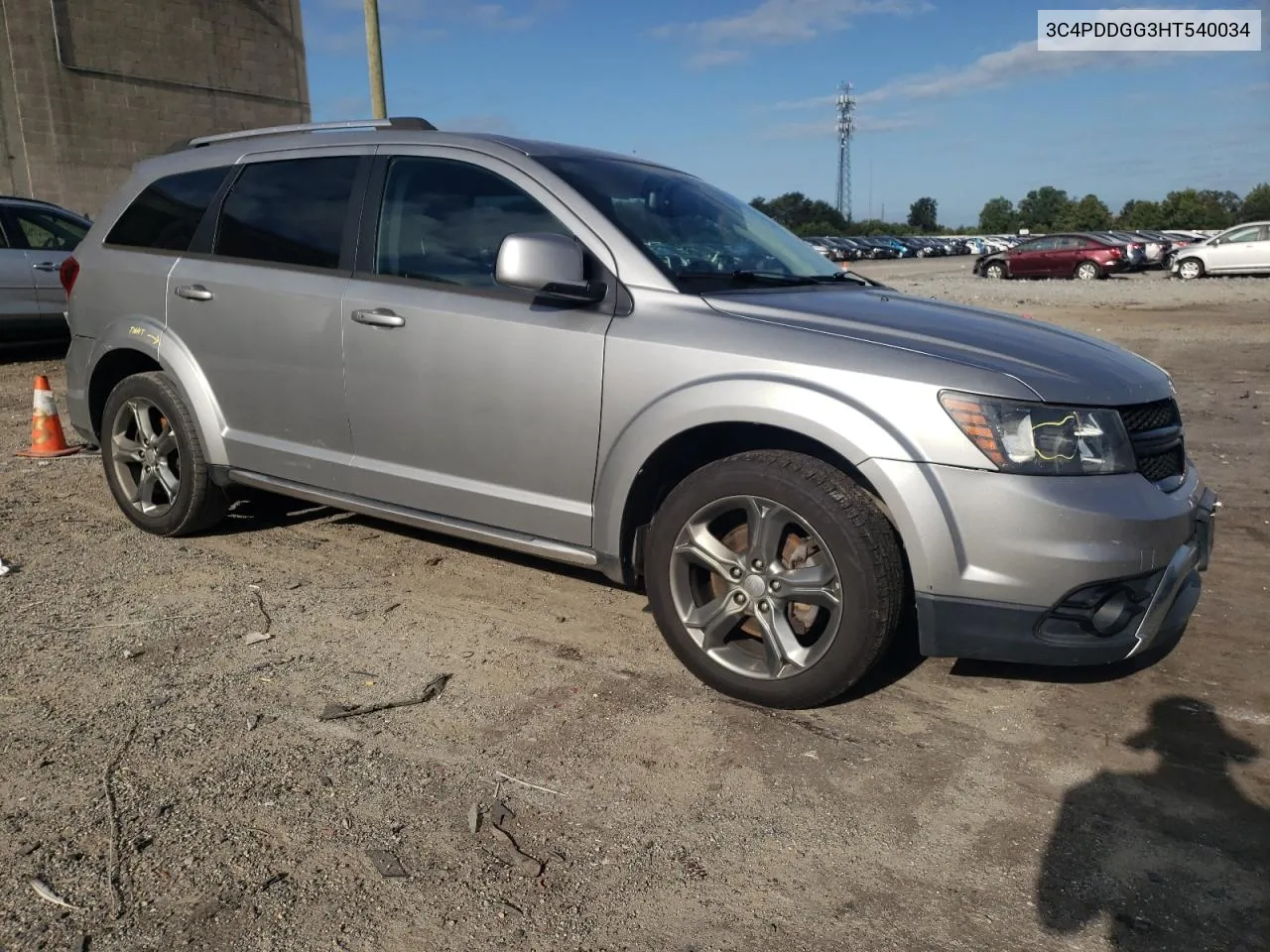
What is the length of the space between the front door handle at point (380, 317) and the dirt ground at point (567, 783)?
1.15m

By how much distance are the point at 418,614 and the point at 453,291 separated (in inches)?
50.8

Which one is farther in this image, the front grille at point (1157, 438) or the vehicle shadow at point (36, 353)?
the vehicle shadow at point (36, 353)

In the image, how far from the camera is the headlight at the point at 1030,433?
2.99 m

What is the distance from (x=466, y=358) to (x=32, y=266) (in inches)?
347

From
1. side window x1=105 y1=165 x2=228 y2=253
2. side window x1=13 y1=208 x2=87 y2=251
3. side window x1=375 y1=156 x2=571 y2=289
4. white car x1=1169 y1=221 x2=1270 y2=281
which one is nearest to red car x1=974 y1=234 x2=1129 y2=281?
white car x1=1169 y1=221 x2=1270 y2=281

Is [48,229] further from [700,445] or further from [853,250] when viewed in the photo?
[853,250]

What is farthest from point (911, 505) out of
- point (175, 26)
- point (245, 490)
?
point (175, 26)

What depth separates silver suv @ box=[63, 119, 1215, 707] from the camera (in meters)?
3.04

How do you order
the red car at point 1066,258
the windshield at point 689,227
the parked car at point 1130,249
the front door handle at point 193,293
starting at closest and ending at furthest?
the windshield at point 689,227
the front door handle at point 193,293
the red car at point 1066,258
the parked car at point 1130,249

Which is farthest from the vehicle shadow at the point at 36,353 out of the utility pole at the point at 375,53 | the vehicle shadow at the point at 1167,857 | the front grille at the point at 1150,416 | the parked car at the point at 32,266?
the vehicle shadow at the point at 1167,857

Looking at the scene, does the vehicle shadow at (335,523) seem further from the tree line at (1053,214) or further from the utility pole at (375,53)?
the tree line at (1053,214)

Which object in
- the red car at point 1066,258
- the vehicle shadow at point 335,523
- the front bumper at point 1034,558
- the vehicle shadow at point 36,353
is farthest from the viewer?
the red car at point 1066,258

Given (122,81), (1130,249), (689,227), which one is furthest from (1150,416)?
(1130,249)

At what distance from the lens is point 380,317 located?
13.3ft
